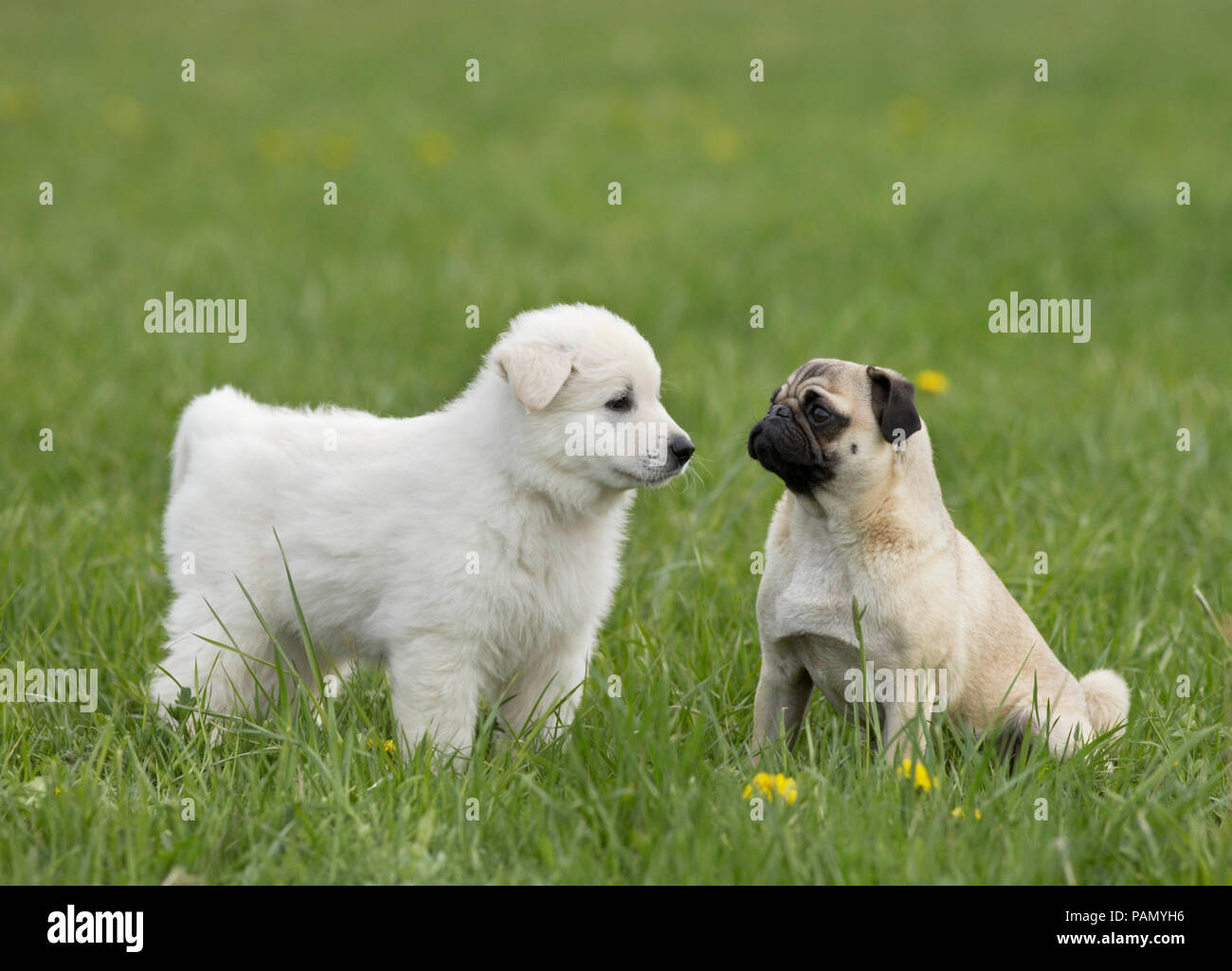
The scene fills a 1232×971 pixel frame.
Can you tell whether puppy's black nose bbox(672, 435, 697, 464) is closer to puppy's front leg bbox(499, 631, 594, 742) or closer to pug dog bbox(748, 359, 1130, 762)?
pug dog bbox(748, 359, 1130, 762)

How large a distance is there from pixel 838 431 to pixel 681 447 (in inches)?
16.8

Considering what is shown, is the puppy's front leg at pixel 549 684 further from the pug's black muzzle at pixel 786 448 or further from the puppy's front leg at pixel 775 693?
the pug's black muzzle at pixel 786 448

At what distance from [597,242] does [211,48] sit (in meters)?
9.34

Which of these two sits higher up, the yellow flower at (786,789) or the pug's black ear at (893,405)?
the pug's black ear at (893,405)

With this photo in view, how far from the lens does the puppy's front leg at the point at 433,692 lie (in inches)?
140

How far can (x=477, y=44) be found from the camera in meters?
15.9

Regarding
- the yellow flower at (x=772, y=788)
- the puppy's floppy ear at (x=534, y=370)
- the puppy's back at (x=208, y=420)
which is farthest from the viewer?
the puppy's back at (x=208, y=420)

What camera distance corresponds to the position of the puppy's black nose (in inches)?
140

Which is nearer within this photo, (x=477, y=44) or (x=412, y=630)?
(x=412, y=630)

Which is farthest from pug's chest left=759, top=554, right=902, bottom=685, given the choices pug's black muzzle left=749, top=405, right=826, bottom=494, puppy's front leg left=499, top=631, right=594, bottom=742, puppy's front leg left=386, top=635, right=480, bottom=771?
puppy's front leg left=386, top=635, right=480, bottom=771

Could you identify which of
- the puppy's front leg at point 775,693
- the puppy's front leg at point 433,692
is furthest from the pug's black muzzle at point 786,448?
the puppy's front leg at point 433,692

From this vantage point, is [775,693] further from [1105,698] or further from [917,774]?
[1105,698]
